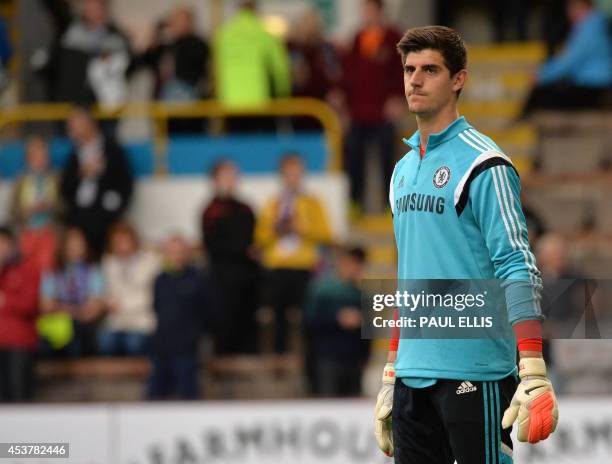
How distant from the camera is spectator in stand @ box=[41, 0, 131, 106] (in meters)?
13.4

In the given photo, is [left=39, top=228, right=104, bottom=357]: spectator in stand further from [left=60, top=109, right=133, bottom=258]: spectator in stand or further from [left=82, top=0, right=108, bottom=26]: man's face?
[left=82, top=0, right=108, bottom=26]: man's face

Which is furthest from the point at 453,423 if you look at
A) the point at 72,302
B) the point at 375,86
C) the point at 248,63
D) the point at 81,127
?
the point at 248,63

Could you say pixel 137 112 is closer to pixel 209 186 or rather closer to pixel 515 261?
pixel 209 186

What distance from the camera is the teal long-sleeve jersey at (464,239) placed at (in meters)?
4.31

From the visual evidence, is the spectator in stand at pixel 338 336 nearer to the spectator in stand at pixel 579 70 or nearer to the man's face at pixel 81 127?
the man's face at pixel 81 127

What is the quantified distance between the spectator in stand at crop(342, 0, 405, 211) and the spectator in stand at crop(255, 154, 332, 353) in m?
1.08

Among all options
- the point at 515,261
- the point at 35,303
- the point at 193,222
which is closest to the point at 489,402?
the point at 515,261

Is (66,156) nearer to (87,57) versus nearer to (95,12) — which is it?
(87,57)

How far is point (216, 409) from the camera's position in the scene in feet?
32.0

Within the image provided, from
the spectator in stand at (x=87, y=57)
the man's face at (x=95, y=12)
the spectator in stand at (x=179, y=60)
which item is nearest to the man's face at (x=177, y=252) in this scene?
the spectator in stand at (x=179, y=60)

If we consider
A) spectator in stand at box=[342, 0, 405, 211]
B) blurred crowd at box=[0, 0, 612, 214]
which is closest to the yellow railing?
blurred crowd at box=[0, 0, 612, 214]

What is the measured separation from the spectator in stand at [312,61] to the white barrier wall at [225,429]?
467 centimetres

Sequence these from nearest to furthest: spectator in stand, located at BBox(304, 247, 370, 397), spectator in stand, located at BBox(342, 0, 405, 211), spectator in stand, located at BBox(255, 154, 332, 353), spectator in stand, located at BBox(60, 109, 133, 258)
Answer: spectator in stand, located at BBox(304, 247, 370, 397) → spectator in stand, located at BBox(255, 154, 332, 353) → spectator in stand, located at BBox(60, 109, 133, 258) → spectator in stand, located at BBox(342, 0, 405, 211)

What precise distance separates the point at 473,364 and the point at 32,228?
8.44 meters
